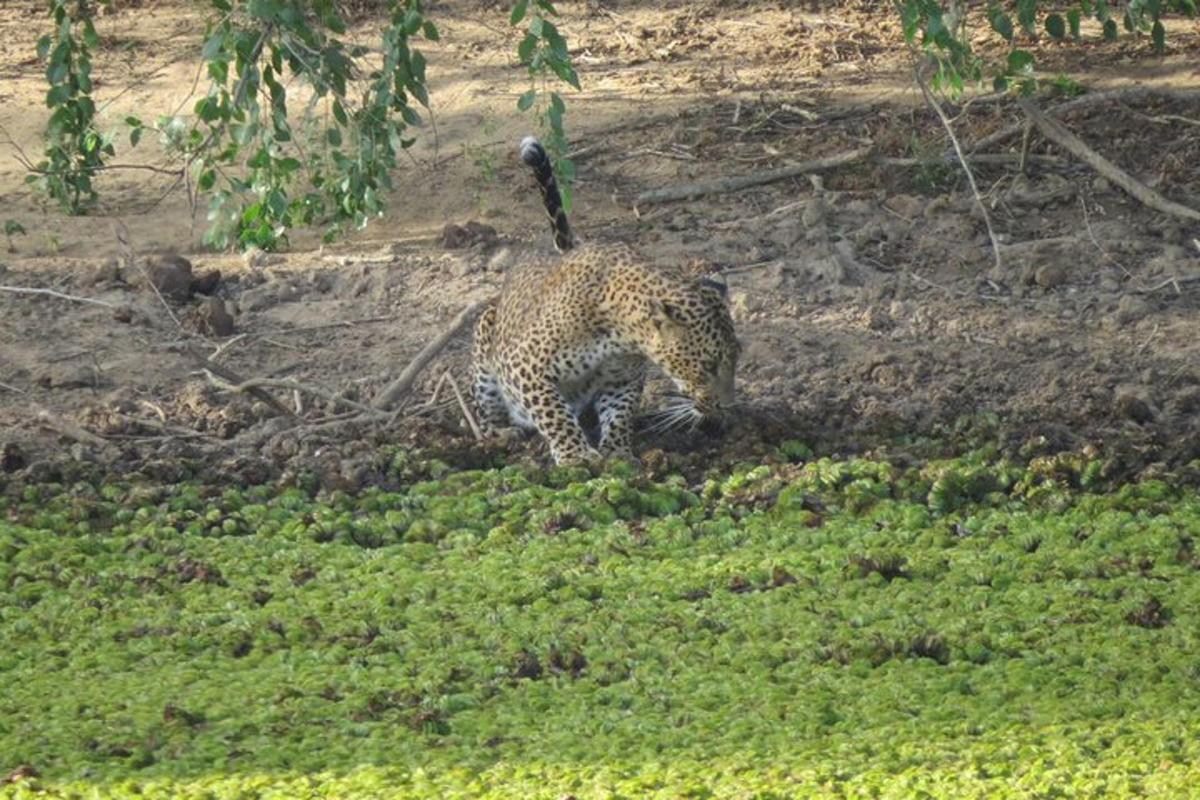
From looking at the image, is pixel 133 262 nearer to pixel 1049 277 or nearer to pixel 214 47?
pixel 214 47

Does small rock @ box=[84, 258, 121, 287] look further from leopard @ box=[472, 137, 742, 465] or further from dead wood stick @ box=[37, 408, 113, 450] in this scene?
leopard @ box=[472, 137, 742, 465]

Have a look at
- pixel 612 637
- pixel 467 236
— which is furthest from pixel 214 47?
pixel 467 236

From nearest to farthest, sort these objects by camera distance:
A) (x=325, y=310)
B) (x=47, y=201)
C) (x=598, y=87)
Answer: (x=325, y=310), (x=47, y=201), (x=598, y=87)

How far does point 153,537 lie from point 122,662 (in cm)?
129

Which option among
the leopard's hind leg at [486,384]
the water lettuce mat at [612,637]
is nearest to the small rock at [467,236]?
the leopard's hind leg at [486,384]

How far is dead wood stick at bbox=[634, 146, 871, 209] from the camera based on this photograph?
12.6 metres

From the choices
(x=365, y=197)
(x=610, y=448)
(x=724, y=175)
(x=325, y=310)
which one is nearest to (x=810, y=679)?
(x=610, y=448)

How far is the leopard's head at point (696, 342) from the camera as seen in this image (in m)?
9.43

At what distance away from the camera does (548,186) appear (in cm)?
1002

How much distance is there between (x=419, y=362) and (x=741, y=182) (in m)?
2.89

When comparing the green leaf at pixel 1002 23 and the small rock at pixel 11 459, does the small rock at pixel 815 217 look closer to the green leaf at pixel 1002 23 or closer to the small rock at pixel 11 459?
the green leaf at pixel 1002 23

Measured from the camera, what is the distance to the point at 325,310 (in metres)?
11.6

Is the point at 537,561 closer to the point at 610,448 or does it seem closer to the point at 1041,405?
the point at 610,448

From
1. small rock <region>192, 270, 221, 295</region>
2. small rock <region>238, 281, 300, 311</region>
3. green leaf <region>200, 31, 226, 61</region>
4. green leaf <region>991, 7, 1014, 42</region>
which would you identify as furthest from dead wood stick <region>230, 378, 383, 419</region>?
green leaf <region>991, 7, 1014, 42</region>
